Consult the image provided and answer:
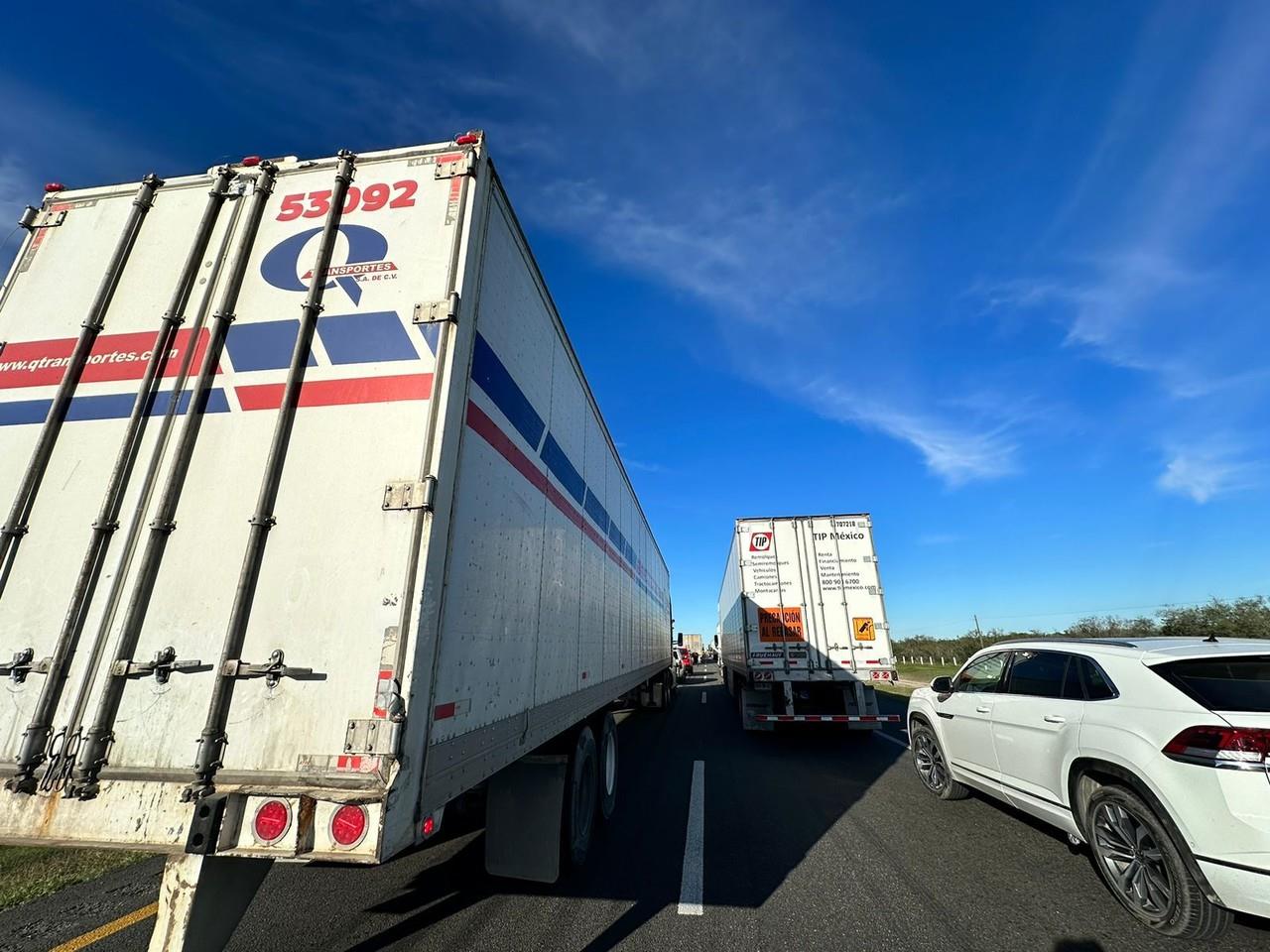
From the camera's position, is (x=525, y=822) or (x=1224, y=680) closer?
(x=1224, y=680)

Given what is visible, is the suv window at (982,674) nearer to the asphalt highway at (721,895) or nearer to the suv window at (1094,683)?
the suv window at (1094,683)

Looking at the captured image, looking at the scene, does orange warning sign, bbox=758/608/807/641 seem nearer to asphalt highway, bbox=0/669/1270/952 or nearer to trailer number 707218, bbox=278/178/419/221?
asphalt highway, bbox=0/669/1270/952

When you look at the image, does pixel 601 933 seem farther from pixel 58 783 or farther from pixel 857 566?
pixel 857 566

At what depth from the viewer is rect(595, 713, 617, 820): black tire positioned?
5332 mm

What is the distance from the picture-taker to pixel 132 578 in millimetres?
2348

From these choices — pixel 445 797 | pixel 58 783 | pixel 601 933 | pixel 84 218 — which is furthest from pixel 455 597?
pixel 84 218

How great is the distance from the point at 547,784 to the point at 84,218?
4.72 m

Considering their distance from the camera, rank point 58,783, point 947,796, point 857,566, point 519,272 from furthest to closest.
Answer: point 857,566
point 947,796
point 519,272
point 58,783

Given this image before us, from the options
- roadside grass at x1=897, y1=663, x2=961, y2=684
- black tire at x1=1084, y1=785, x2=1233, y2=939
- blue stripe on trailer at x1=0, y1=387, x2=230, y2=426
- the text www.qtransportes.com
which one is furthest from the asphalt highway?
roadside grass at x1=897, y1=663, x2=961, y2=684

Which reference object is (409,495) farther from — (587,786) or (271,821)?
(587,786)

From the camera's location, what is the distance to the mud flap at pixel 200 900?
6.01 ft

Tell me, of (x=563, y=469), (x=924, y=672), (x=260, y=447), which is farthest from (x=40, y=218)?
(x=924, y=672)

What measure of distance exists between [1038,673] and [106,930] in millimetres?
6895

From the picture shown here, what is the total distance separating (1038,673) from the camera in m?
4.52
